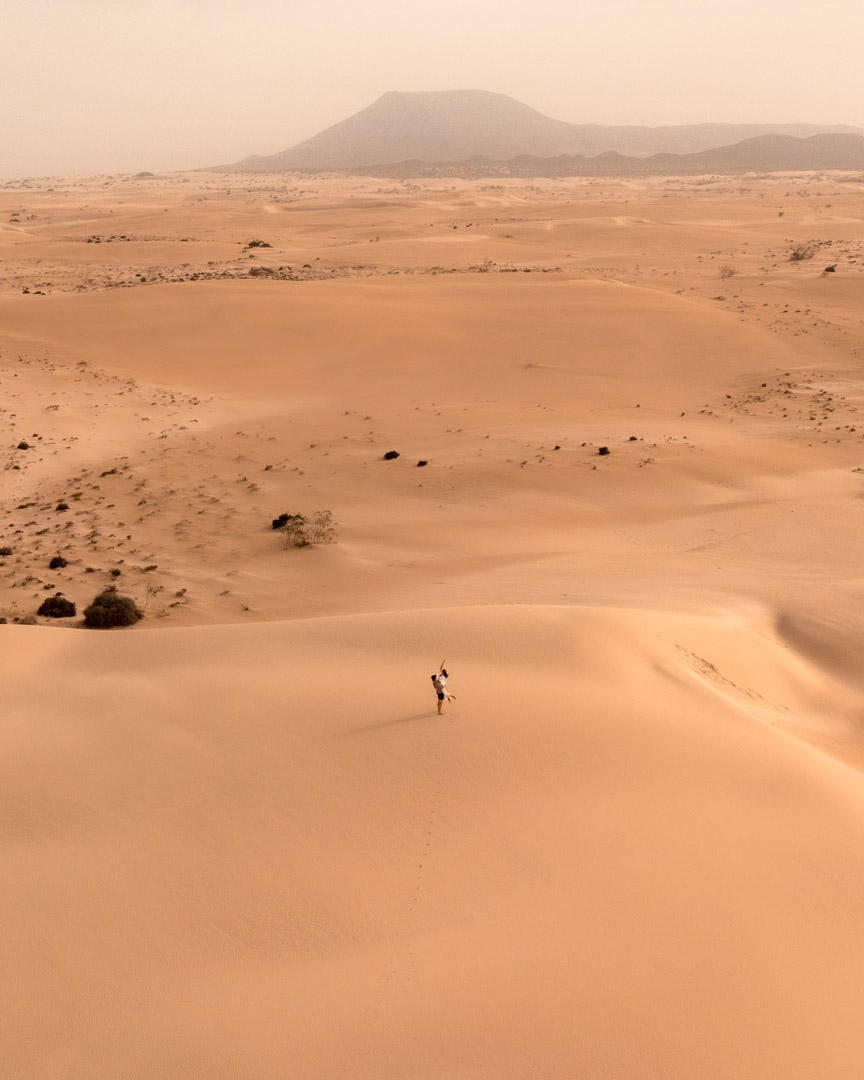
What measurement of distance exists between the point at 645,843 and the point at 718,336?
27.8 metres

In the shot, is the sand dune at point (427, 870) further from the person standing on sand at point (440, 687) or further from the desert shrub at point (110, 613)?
the desert shrub at point (110, 613)

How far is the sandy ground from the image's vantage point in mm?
5102

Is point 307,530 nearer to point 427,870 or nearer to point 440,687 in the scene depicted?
point 440,687

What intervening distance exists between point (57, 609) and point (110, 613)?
1013 millimetres

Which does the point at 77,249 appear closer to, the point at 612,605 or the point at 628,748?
the point at 612,605

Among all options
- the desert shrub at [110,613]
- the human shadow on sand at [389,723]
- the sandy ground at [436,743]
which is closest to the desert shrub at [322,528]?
the sandy ground at [436,743]

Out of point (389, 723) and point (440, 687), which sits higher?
point (440, 687)

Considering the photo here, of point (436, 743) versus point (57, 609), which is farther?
point (57, 609)

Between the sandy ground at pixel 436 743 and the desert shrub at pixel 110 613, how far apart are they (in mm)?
459

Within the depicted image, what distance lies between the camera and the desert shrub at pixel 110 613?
39.9 feet

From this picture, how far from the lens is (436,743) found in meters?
7.39

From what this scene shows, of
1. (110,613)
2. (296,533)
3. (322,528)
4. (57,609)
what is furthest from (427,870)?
(322,528)

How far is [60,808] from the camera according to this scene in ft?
22.7

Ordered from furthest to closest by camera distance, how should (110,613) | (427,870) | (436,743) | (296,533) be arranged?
(296,533)
(110,613)
(436,743)
(427,870)
